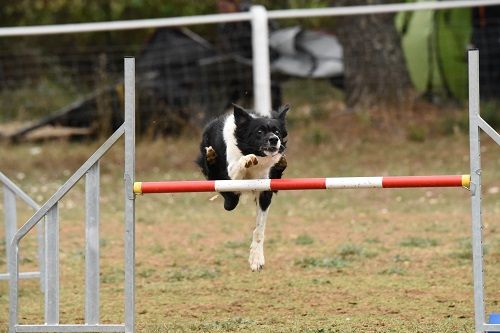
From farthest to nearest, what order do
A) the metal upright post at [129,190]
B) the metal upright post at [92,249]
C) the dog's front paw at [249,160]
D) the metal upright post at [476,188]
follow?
1. the dog's front paw at [249,160]
2. the metal upright post at [92,249]
3. the metal upright post at [129,190]
4. the metal upright post at [476,188]

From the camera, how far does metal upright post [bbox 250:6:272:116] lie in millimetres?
13508

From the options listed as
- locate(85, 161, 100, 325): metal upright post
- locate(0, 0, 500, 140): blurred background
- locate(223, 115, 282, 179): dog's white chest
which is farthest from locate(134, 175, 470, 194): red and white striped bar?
locate(0, 0, 500, 140): blurred background

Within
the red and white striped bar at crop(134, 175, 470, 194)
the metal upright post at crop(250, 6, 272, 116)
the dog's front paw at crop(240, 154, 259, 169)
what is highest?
the metal upright post at crop(250, 6, 272, 116)

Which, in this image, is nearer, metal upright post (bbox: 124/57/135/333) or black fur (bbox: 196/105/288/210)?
metal upright post (bbox: 124/57/135/333)

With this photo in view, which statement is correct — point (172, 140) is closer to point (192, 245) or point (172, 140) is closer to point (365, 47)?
point (365, 47)

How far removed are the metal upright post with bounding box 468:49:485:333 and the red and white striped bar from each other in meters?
0.06

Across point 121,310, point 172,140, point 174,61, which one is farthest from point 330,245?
point 174,61

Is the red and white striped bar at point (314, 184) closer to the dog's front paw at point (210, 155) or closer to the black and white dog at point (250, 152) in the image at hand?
the black and white dog at point (250, 152)

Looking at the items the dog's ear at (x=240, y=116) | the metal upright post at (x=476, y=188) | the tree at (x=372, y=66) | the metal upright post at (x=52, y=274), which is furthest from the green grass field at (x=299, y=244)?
the dog's ear at (x=240, y=116)

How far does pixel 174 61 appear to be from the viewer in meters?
16.3

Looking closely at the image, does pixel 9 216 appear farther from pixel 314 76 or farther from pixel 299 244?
pixel 314 76

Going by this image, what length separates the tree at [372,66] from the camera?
15.3m

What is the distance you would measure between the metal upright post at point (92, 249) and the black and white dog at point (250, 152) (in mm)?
878

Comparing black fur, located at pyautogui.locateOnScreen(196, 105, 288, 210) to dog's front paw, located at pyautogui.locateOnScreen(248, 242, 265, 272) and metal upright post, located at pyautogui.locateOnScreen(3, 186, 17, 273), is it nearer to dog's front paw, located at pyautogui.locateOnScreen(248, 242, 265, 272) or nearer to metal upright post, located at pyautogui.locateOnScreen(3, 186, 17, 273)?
dog's front paw, located at pyautogui.locateOnScreen(248, 242, 265, 272)
